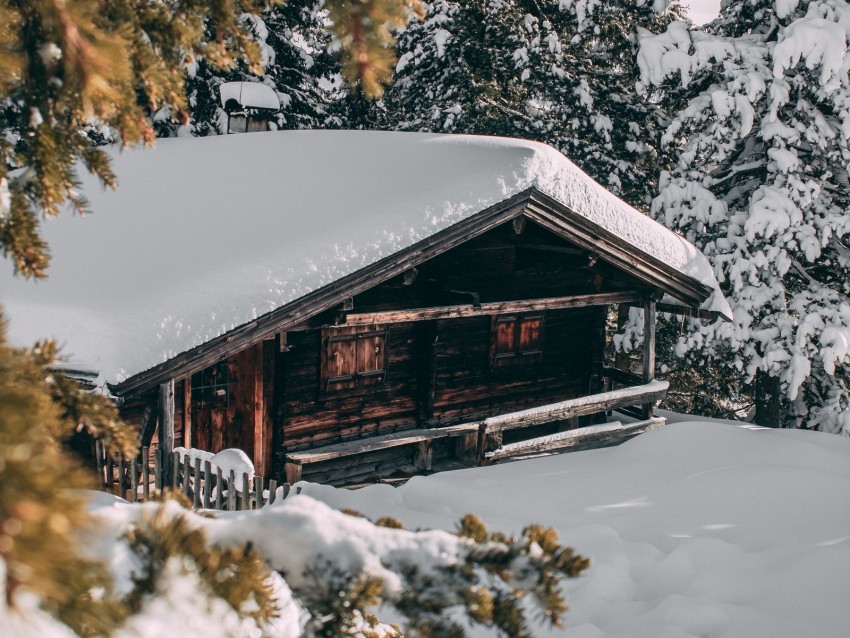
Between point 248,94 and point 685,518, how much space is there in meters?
12.5

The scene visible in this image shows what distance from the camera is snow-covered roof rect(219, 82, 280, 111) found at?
16.0 metres

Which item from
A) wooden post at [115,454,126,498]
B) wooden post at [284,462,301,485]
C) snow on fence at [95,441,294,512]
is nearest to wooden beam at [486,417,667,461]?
wooden post at [284,462,301,485]

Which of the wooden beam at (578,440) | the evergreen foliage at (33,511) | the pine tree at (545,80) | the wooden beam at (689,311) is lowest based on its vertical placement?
the wooden beam at (578,440)

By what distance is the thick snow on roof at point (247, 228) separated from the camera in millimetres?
7324

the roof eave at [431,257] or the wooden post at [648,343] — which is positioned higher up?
the roof eave at [431,257]

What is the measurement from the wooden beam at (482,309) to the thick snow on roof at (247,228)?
109 cm

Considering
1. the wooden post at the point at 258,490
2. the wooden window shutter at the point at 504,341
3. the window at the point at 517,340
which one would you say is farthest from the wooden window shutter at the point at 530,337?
the wooden post at the point at 258,490

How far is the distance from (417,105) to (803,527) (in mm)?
16660

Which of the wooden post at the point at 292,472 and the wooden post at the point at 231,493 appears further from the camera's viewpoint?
the wooden post at the point at 292,472

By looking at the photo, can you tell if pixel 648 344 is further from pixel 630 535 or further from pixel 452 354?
pixel 630 535

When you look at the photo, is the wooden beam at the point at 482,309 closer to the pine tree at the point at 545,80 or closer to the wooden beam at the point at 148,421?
the wooden beam at the point at 148,421

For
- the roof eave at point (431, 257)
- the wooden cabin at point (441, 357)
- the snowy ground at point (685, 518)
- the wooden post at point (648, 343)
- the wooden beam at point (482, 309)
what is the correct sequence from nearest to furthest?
the snowy ground at point (685, 518) < the roof eave at point (431, 257) < the wooden cabin at point (441, 357) < the wooden beam at point (482, 309) < the wooden post at point (648, 343)

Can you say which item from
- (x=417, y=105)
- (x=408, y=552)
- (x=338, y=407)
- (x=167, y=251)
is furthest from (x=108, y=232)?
(x=417, y=105)

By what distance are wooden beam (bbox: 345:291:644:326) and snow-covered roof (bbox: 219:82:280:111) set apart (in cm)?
814
